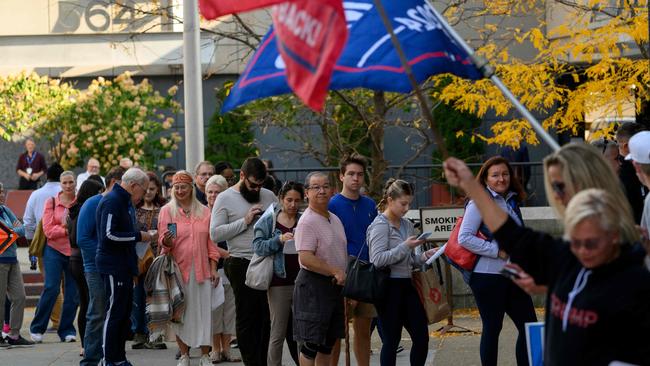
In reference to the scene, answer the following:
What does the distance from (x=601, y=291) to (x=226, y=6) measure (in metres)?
2.46

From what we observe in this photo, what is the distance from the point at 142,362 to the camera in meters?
12.5

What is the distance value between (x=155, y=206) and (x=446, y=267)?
3.45 meters

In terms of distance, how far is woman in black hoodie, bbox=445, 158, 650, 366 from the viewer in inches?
180

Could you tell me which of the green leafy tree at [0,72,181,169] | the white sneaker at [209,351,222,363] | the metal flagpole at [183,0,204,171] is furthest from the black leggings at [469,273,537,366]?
the green leafy tree at [0,72,181,169]

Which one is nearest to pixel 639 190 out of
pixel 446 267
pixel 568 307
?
pixel 568 307

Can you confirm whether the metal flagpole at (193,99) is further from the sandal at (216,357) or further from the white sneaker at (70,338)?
the sandal at (216,357)

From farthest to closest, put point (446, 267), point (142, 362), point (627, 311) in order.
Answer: point (446, 267)
point (142, 362)
point (627, 311)

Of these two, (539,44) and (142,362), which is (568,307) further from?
(539,44)

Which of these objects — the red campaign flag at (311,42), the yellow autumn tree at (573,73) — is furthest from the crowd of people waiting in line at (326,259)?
the yellow autumn tree at (573,73)

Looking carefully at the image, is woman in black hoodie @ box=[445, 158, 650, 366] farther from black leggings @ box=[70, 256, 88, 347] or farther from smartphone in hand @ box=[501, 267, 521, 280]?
black leggings @ box=[70, 256, 88, 347]

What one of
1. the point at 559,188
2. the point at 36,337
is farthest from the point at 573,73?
the point at 559,188

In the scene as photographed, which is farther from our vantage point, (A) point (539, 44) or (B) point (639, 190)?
(A) point (539, 44)

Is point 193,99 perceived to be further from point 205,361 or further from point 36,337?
point 205,361

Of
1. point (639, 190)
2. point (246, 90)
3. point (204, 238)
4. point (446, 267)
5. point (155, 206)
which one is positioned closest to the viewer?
point (246, 90)
